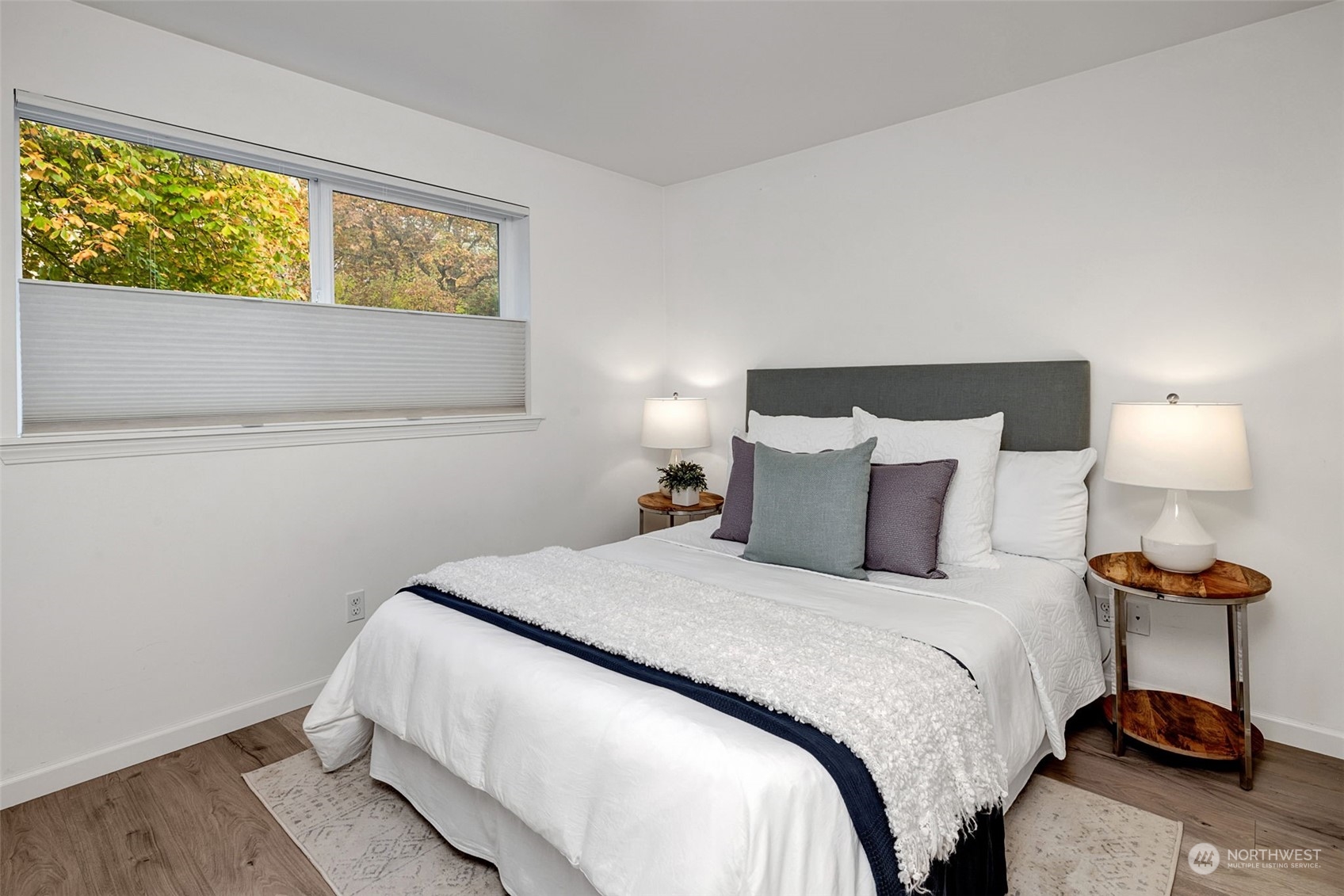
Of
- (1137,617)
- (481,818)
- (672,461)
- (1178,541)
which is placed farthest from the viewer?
(672,461)

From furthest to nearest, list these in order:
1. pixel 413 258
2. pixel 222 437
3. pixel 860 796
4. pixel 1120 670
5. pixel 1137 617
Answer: pixel 413 258 → pixel 1137 617 → pixel 222 437 → pixel 1120 670 → pixel 860 796

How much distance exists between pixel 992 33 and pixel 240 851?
138 inches

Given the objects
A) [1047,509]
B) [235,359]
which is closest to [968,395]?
[1047,509]

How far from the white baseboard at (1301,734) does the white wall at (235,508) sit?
9.94 feet

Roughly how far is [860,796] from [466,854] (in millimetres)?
1224

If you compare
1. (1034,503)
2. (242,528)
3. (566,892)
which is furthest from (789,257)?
(566,892)

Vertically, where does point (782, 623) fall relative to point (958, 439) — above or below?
below

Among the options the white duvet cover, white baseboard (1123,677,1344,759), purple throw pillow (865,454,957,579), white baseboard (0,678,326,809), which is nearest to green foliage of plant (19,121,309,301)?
the white duvet cover

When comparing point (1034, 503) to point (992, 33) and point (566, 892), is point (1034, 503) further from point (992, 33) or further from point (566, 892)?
point (566, 892)

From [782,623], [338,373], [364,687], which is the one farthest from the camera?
[338,373]

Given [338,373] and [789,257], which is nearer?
[338,373]

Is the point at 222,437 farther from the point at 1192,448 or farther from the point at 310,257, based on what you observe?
the point at 1192,448

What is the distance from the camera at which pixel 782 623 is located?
1.88m

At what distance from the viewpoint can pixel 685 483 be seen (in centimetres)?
371
